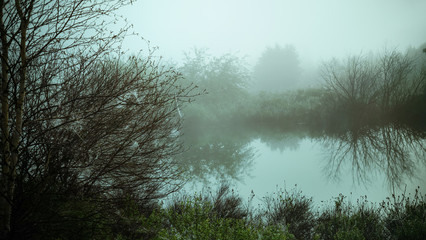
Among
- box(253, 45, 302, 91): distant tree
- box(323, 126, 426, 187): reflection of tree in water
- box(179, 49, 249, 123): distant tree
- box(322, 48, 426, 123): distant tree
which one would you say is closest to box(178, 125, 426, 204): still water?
box(323, 126, 426, 187): reflection of tree in water

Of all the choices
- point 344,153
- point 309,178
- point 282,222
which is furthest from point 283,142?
point 282,222

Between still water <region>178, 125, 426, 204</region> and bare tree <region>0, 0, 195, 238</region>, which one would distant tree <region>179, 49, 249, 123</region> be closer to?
still water <region>178, 125, 426, 204</region>

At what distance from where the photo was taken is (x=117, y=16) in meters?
3.27

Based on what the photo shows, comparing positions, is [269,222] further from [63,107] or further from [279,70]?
[279,70]

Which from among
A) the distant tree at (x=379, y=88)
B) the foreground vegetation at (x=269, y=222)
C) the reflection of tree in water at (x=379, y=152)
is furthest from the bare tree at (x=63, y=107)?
the distant tree at (x=379, y=88)

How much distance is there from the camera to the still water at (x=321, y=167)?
7343mm

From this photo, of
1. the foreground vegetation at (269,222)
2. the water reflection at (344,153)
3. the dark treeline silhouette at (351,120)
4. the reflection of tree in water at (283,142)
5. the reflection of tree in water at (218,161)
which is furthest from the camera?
the reflection of tree in water at (283,142)

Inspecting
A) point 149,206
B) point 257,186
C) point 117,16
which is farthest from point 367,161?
point 117,16

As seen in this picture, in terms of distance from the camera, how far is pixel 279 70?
142ft

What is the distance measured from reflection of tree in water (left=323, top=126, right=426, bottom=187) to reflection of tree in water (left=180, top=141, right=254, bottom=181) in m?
3.40

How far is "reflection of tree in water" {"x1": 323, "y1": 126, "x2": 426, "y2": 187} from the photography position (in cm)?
846

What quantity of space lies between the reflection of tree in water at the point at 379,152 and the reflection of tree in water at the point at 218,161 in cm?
340

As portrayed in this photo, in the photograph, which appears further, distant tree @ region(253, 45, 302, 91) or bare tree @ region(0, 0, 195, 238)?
distant tree @ region(253, 45, 302, 91)

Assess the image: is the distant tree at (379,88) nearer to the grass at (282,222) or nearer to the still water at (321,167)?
the still water at (321,167)
